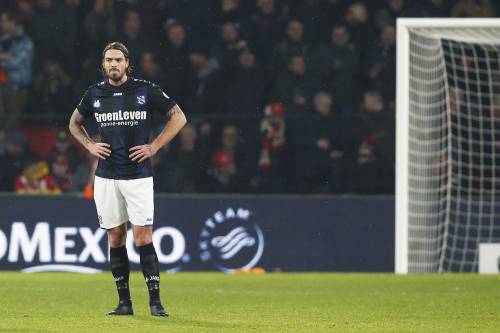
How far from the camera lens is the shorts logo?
14.1 m

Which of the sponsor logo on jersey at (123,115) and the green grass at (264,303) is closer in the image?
the green grass at (264,303)

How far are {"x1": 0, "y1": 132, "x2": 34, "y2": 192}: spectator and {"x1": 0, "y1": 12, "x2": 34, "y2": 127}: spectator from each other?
128 centimetres

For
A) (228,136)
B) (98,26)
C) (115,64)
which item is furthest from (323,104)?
(115,64)

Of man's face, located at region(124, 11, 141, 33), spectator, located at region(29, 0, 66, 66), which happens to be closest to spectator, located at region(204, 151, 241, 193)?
man's face, located at region(124, 11, 141, 33)

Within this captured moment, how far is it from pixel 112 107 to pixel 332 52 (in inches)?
335

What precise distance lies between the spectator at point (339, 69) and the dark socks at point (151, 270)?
8163 mm

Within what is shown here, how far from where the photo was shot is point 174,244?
1413 cm

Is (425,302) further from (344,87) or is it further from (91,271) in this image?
(344,87)

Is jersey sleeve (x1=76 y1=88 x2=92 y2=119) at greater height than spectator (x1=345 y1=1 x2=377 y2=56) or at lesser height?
lesser

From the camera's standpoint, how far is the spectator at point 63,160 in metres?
14.9

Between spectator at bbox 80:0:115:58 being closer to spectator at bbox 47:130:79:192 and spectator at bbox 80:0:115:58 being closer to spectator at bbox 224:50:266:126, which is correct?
spectator at bbox 224:50:266:126

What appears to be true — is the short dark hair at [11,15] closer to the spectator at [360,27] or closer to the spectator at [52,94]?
the spectator at [52,94]

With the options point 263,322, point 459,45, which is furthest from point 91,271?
point 263,322

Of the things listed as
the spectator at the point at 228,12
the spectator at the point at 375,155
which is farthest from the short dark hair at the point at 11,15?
the spectator at the point at 375,155
